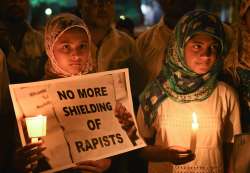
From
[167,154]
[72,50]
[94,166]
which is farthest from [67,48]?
[167,154]

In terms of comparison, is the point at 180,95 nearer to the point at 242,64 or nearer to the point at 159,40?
the point at 242,64

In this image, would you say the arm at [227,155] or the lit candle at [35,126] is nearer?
the lit candle at [35,126]

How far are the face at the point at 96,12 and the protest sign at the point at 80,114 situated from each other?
1.52m

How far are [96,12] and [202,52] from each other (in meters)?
1.41

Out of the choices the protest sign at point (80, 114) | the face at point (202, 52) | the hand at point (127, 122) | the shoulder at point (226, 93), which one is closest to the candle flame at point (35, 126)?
the protest sign at point (80, 114)

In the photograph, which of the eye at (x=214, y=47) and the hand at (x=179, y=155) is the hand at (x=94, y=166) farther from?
the eye at (x=214, y=47)

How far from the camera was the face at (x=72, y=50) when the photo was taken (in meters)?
3.34

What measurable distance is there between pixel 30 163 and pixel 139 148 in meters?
0.84

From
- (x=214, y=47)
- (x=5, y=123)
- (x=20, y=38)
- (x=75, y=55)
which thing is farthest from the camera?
(x=20, y=38)

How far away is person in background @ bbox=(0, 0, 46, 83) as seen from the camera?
15.3 ft

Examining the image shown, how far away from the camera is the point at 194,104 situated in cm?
347

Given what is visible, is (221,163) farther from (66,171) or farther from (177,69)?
(66,171)

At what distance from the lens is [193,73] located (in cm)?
349

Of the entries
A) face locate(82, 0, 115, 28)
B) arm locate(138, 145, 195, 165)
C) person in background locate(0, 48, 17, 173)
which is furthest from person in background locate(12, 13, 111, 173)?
face locate(82, 0, 115, 28)
